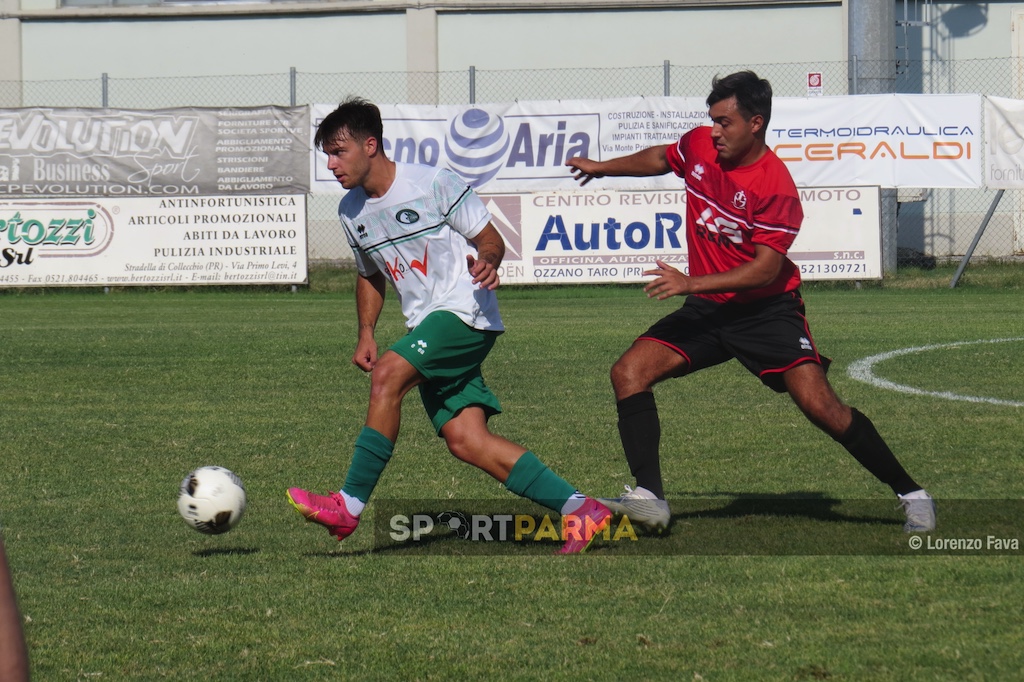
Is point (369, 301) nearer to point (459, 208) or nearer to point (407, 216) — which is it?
point (407, 216)

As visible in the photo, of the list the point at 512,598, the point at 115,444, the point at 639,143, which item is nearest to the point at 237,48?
the point at 639,143

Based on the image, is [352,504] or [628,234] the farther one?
[628,234]

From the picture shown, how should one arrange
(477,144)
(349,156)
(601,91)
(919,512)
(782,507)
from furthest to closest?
(601,91) → (477,144) → (782,507) → (919,512) → (349,156)

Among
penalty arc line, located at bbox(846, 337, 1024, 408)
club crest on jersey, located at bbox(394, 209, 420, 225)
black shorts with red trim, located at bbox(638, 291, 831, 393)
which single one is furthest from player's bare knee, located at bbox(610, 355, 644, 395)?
penalty arc line, located at bbox(846, 337, 1024, 408)

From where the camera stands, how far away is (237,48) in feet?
91.0

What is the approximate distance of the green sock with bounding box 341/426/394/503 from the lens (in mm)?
5344

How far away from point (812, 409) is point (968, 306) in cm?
1158

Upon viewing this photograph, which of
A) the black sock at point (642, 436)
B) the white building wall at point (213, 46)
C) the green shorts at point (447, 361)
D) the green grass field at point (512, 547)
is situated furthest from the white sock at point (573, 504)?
the white building wall at point (213, 46)

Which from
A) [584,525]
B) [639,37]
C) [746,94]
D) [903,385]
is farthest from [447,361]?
[639,37]

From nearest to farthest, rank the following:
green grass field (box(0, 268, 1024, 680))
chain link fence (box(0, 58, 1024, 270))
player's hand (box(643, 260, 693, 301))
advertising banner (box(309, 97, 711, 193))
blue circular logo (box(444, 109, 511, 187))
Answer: green grass field (box(0, 268, 1024, 680)), player's hand (box(643, 260, 693, 301)), advertising banner (box(309, 97, 711, 193)), blue circular logo (box(444, 109, 511, 187)), chain link fence (box(0, 58, 1024, 270))

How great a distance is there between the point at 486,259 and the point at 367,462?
0.92 meters

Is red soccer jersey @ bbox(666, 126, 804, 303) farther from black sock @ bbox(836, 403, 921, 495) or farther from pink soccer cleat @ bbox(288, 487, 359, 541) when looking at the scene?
pink soccer cleat @ bbox(288, 487, 359, 541)

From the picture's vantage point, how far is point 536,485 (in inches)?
213

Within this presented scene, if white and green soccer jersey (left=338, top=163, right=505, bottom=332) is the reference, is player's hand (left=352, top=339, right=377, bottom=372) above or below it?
below
